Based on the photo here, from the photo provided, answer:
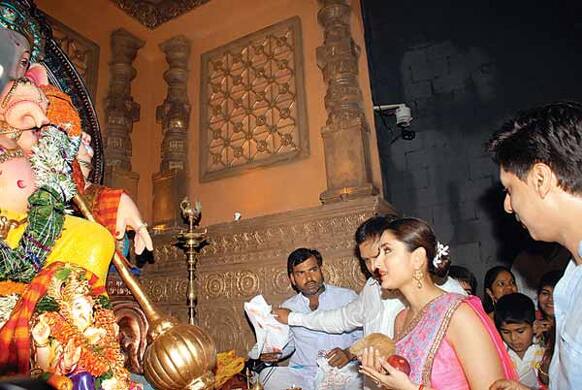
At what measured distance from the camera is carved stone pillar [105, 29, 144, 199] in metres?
4.49

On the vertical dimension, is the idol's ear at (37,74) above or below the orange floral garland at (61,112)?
above

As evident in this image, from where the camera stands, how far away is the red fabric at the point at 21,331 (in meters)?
1.28

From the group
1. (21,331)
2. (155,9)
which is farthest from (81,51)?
(21,331)

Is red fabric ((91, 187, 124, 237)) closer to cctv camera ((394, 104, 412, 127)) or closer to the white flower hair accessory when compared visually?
the white flower hair accessory

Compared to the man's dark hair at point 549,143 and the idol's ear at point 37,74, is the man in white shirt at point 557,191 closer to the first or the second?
the man's dark hair at point 549,143

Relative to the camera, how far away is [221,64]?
193 inches

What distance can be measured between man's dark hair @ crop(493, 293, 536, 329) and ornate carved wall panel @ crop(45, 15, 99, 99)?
422 centimetres

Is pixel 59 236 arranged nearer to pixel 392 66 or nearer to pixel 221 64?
pixel 221 64

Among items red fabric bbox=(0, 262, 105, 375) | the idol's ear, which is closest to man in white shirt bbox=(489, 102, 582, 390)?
red fabric bbox=(0, 262, 105, 375)

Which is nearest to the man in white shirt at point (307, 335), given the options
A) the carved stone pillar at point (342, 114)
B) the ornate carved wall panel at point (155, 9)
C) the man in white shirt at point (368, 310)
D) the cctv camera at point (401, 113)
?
the man in white shirt at point (368, 310)

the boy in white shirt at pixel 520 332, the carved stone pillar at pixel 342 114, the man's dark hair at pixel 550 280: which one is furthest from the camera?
the carved stone pillar at pixel 342 114

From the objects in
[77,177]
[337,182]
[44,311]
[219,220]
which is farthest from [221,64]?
[44,311]

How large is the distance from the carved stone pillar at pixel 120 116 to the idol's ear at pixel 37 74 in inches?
97.2

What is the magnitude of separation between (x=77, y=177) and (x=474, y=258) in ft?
12.9
